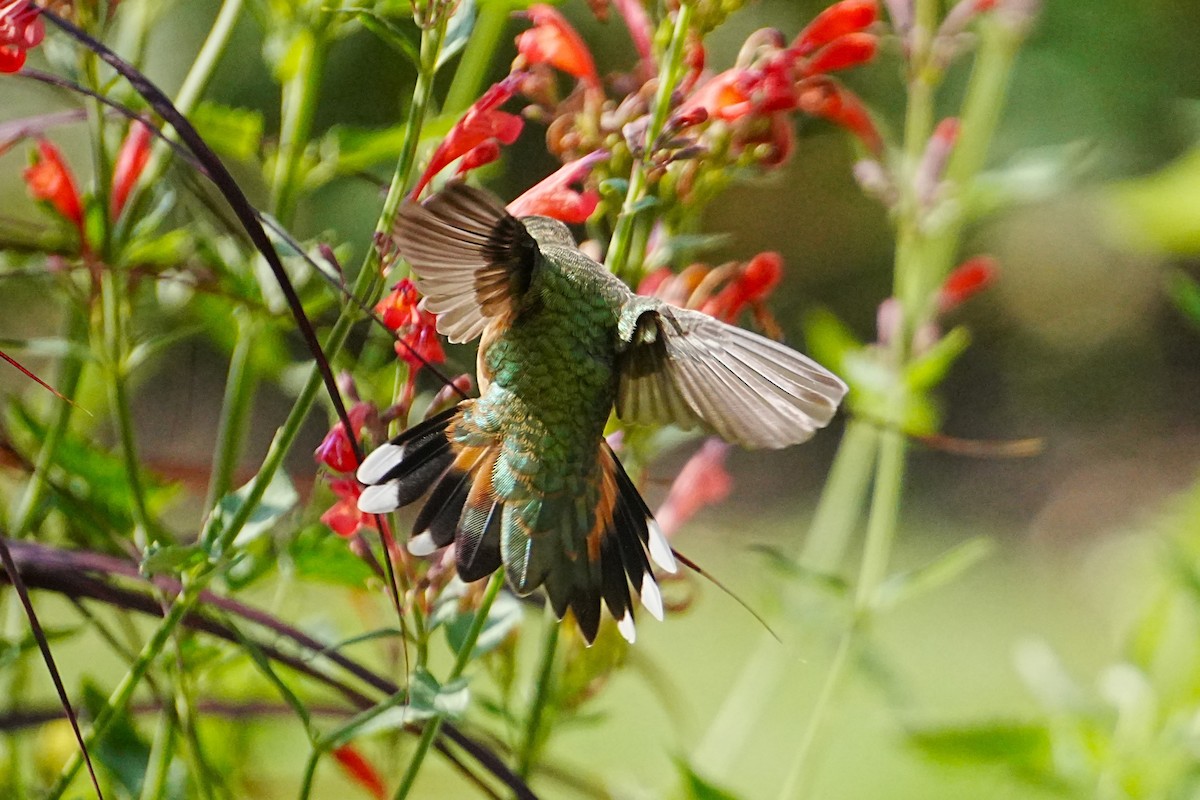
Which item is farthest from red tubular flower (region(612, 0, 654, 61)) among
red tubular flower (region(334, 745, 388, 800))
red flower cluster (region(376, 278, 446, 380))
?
red tubular flower (region(334, 745, 388, 800))

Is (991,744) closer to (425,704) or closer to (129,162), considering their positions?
(425,704)

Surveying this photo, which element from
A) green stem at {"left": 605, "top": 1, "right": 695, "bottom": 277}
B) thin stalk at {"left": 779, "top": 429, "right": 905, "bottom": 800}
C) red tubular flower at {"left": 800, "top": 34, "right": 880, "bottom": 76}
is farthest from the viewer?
thin stalk at {"left": 779, "top": 429, "right": 905, "bottom": 800}

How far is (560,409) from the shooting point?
0.92m

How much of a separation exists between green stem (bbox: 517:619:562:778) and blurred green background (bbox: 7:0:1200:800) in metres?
2.21

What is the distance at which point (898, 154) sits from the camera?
4.50 feet

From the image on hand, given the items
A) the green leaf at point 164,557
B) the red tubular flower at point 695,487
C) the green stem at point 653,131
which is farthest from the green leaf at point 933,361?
the green leaf at point 164,557

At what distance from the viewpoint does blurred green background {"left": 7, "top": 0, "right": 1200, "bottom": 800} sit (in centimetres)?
378

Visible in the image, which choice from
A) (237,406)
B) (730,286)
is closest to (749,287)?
(730,286)

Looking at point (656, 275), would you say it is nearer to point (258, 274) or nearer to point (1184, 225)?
point (258, 274)

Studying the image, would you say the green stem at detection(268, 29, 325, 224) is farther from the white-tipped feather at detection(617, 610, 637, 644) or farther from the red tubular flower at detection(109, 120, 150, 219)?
the white-tipped feather at detection(617, 610, 637, 644)

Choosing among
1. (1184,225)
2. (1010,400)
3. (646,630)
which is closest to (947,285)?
(1184,225)

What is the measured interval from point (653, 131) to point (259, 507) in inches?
12.1

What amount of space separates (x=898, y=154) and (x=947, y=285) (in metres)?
0.14

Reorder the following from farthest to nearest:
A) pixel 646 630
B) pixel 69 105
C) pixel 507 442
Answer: pixel 646 630 → pixel 69 105 → pixel 507 442
